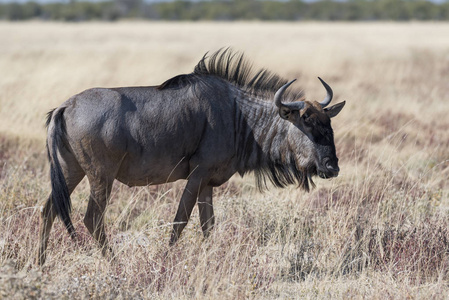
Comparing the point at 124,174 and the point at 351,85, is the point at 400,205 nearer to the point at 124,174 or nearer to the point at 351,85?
the point at 124,174

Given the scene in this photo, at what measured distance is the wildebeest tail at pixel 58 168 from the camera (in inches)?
188

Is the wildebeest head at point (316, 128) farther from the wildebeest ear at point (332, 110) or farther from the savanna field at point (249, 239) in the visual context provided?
the savanna field at point (249, 239)

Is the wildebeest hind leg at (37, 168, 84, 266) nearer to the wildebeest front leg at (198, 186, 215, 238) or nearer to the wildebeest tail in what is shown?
the wildebeest tail

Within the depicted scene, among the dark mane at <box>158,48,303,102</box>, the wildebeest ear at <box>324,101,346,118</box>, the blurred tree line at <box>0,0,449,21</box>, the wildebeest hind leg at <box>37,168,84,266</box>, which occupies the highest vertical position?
the dark mane at <box>158,48,303,102</box>

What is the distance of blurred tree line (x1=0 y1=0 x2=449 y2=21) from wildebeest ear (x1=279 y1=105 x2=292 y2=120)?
6145 centimetres

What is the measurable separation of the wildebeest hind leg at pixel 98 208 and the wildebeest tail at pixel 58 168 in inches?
7.4

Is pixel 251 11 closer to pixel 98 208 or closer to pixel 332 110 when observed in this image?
pixel 332 110

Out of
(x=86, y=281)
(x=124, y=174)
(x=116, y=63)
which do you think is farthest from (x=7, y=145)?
(x=116, y=63)

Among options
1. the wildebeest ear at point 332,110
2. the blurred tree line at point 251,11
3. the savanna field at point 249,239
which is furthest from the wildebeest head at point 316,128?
the blurred tree line at point 251,11

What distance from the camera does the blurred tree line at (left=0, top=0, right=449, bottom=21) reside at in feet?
→ 223

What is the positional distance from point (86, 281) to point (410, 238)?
2.82 m

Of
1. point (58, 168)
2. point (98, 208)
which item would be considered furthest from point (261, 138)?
point (58, 168)

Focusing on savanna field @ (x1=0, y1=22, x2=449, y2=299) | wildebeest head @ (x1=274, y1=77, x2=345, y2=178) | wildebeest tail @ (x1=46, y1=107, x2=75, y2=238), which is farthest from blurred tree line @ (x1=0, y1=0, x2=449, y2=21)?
wildebeest head @ (x1=274, y1=77, x2=345, y2=178)

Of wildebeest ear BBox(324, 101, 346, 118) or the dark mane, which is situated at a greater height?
the dark mane
